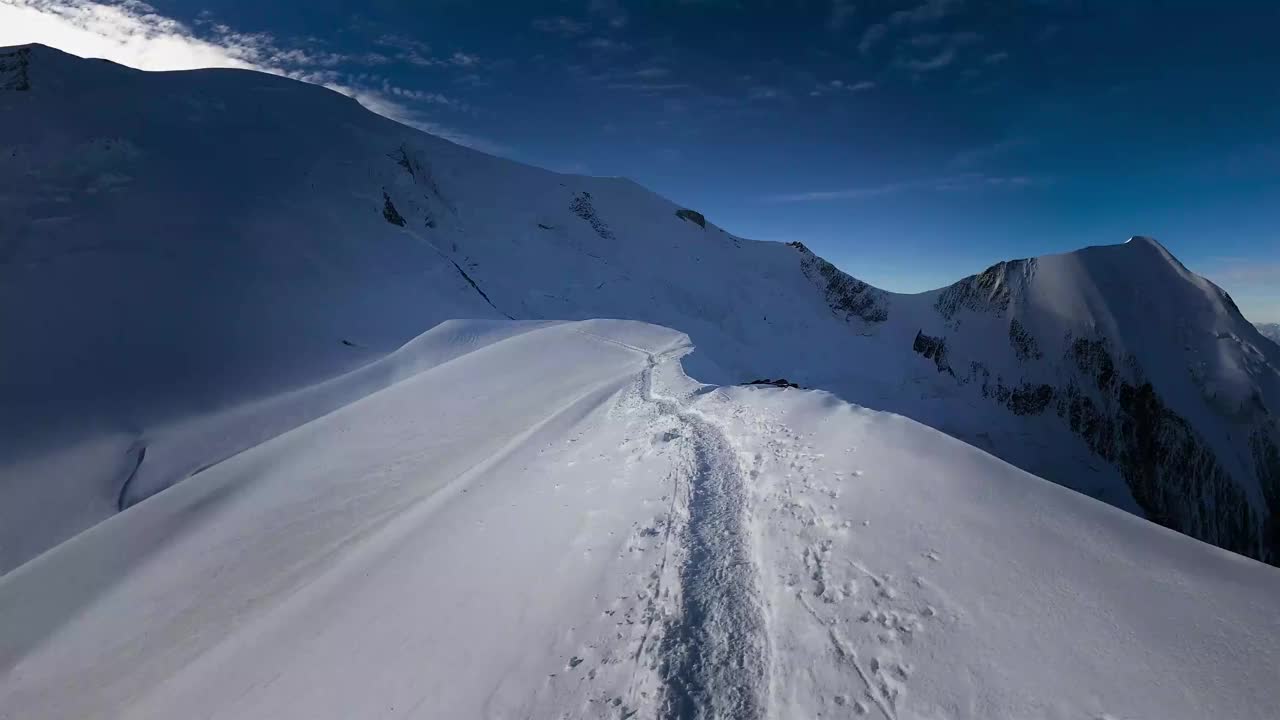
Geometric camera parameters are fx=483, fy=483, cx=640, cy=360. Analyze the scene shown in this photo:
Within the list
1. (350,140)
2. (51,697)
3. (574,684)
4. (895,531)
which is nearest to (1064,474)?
(895,531)

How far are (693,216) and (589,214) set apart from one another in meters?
14.5

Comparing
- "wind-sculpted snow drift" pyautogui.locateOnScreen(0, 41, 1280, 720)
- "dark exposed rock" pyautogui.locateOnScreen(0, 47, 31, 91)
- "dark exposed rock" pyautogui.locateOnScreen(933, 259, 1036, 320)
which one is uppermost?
"dark exposed rock" pyautogui.locateOnScreen(933, 259, 1036, 320)

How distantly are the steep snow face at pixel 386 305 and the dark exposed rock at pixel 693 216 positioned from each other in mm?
536

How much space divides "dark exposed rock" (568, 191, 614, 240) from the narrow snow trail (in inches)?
1635

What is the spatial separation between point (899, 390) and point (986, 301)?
1670 cm

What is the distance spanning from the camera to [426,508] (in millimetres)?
7512

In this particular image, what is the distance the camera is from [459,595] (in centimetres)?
516

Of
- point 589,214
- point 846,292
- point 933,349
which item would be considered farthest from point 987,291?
point 589,214

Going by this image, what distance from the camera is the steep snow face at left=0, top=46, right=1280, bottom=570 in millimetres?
15898

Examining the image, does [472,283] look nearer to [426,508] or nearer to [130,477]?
[130,477]

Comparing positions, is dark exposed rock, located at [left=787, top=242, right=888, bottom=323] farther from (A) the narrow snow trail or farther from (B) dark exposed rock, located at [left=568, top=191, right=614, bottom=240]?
(A) the narrow snow trail

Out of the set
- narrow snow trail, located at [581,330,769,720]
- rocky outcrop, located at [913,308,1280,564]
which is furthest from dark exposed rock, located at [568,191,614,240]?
narrow snow trail, located at [581,330,769,720]

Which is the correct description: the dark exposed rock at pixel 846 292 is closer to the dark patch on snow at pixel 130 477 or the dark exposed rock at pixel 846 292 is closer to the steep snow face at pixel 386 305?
the steep snow face at pixel 386 305

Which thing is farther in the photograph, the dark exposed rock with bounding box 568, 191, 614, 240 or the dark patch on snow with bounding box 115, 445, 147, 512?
the dark exposed rock with bounding box 568, 191, 614, 240
